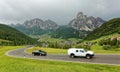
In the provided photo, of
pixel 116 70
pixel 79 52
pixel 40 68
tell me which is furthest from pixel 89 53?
pixel 40 68

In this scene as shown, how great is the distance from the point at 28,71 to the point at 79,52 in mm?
28128

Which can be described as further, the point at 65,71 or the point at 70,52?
the point at 70,52

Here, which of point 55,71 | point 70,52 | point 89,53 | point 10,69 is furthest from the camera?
point 70,52

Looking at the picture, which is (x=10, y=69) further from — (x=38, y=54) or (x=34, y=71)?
(x=38, y=54)

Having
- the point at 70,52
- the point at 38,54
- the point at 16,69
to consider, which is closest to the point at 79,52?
the point at 70,52

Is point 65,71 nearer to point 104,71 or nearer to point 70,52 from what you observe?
point 104,71

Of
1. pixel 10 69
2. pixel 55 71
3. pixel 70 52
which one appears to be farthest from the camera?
pixel 70 52

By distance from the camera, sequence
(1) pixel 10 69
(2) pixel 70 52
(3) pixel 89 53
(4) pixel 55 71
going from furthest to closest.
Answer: (2) pixel 70 52, (3) pixel 89 53, (1) pixel 10 69, (4) pixel 55 71

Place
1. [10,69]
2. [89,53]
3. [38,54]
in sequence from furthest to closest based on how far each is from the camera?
1. [38,54]
2. [89,53]
3. [10,69]

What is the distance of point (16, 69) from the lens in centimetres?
3394

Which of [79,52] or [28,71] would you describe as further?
[79,52]

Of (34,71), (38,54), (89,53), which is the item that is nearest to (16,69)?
(34,71)

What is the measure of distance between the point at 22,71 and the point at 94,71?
11793 millimetres

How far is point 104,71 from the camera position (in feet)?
111
